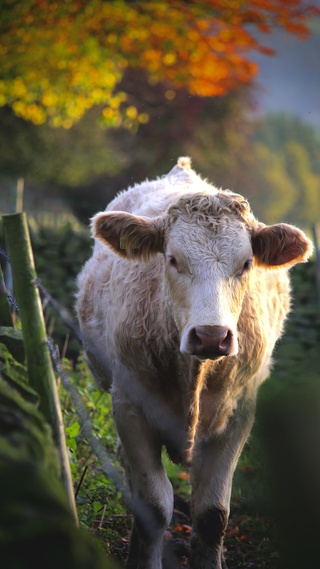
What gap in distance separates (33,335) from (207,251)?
130 cm

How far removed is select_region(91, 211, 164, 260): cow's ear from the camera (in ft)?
13.7

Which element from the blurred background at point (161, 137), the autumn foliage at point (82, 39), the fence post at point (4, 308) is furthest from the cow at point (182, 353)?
the autumn foliage at point (82, 39)

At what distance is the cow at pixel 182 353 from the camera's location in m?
4.00

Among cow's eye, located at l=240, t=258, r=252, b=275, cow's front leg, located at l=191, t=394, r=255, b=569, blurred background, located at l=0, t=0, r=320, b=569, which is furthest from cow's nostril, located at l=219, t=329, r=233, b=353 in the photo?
cow's front leg, located at l=191, t=394, r=255, b=569

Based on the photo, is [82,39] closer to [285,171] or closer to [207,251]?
[207,251]

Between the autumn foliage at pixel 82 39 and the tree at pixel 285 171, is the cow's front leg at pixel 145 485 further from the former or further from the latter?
the tree at pixel 285 171

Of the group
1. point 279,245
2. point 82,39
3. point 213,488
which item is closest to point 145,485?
point 213,488

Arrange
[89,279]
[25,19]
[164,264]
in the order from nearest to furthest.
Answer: [164,264]
[89,279]
[25,19]

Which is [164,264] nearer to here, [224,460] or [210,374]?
[210,374]

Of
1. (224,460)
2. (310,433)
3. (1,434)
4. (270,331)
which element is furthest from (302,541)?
(270,331)

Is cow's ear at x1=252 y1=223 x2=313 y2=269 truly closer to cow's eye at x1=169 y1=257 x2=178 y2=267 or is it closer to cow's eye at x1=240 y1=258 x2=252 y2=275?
cow's eye at x1=240 y1=258 x2=252 y2=275

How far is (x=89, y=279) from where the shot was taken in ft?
18.6

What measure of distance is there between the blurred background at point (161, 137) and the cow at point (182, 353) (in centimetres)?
36

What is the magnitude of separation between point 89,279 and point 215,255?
1946 millimetres
